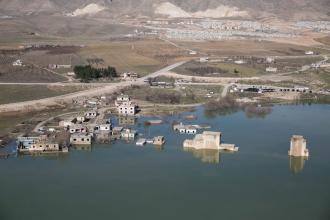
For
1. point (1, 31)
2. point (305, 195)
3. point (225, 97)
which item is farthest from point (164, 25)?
point (305, 195)

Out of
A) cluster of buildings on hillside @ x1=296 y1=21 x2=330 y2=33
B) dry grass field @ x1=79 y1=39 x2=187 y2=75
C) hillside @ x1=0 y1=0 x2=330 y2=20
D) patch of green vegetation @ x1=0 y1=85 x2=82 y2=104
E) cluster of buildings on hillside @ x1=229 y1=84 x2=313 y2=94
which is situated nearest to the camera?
patch of green vegetation @ x1=0 y1=85 x2=82 y2=104

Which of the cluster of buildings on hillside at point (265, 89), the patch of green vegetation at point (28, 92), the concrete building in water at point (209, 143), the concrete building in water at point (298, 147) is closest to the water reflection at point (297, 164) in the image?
the concrete building in water at point (298, 147)

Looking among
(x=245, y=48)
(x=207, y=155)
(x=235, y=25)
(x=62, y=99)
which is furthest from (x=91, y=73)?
(x=235, y=25)

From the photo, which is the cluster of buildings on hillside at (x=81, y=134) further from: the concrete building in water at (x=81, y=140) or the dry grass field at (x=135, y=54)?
the dry grass field at (x=135, y=54)

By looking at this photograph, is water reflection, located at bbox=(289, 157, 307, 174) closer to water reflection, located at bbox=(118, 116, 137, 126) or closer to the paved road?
water reflection, located at bbox=(118, 116, 137, 126)

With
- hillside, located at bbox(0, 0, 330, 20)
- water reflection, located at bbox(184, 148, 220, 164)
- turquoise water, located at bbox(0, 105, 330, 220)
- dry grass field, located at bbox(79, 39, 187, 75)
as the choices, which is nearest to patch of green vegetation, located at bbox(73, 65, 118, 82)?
dry grass field, located at bbox(79, 39, 187, 75)

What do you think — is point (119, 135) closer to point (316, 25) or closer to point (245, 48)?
point (245, 48)
